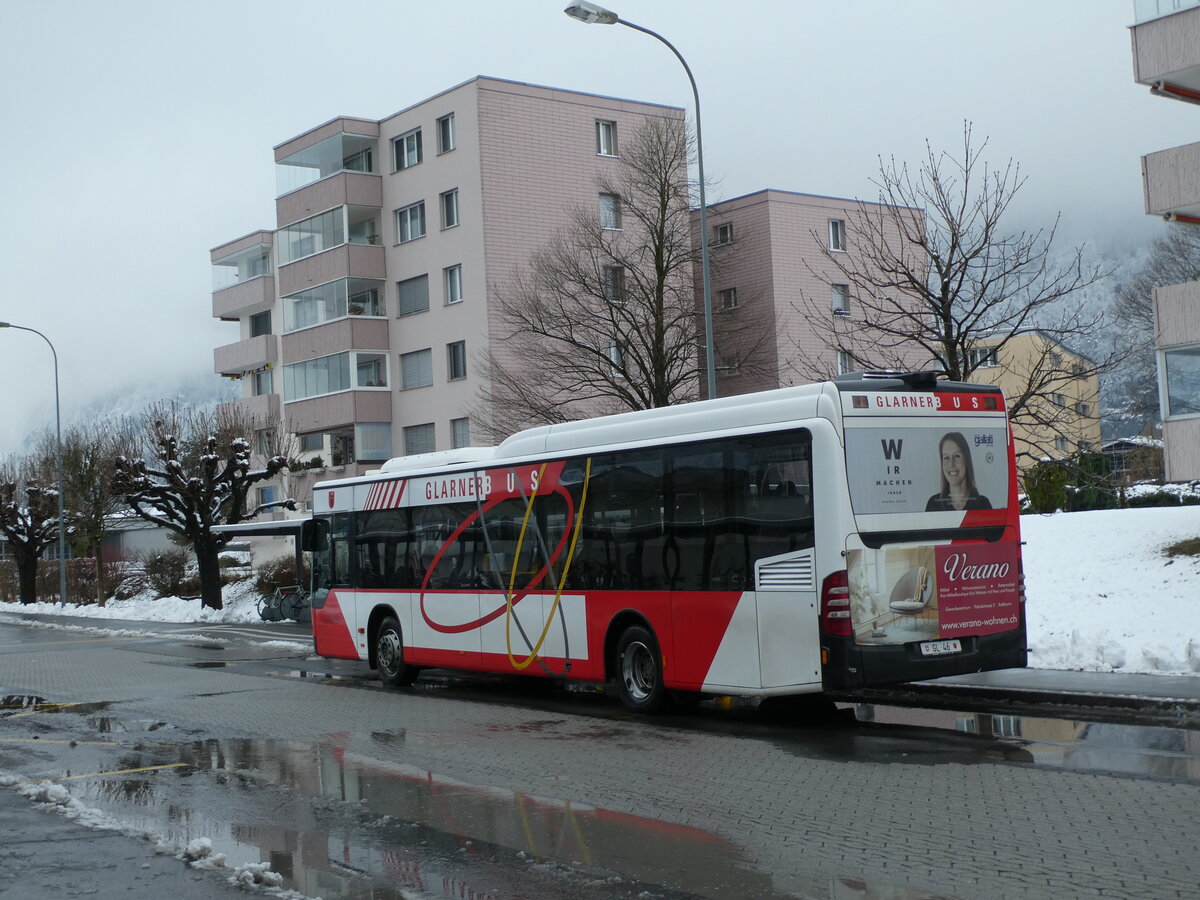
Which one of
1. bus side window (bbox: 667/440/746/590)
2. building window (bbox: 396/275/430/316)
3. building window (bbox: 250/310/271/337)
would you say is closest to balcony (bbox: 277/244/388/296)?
building window (bbox: 396/275/430/316)

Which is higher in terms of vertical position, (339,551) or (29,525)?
(29,525)

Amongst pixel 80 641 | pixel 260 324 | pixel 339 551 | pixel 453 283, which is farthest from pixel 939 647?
pixel 260 324

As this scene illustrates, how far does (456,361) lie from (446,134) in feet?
26.1

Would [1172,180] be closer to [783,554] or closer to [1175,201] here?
[1175,201]

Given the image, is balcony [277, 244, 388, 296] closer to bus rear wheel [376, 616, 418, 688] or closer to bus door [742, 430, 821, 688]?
bus rear wheel [376, 616, 418, 688]

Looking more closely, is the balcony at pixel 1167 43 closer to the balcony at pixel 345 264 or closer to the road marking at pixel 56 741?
the road marking at pixel 56 741

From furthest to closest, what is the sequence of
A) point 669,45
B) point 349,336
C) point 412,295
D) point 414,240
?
point 349,336, point 412,295, point 414,240, point 669,45

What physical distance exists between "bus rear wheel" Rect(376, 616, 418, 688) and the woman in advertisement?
27.6 ft

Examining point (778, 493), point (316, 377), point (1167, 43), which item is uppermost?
point (1167, 43)

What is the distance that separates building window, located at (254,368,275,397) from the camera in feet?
199

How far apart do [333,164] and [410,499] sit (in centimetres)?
3786

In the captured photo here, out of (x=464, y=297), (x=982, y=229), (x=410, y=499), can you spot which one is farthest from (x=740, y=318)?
(x=410, y=499)

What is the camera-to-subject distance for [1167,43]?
23.7 metres

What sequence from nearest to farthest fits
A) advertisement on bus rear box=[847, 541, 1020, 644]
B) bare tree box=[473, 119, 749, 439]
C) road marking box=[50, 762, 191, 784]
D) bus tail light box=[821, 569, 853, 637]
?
1. road marking box=[50, 762, 191, 784]
2. bus tail light box=[821, 569, 853, 637]
3. advertisement on bus rear box=[847, 541, 1020, 644]
4. bare tree box=[473, 119, 749, 439]
